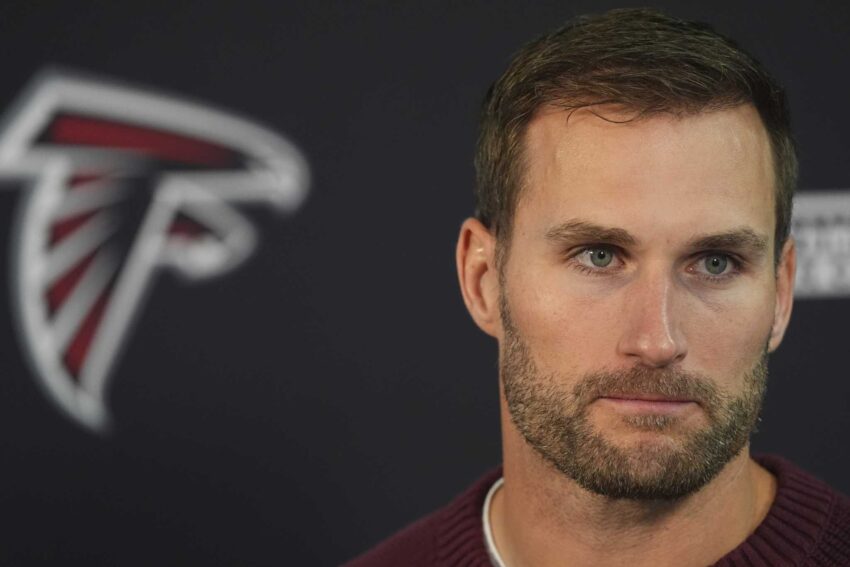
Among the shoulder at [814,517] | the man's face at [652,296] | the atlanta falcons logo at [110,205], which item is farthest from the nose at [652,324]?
the atlanta falcons logo at [110,205]

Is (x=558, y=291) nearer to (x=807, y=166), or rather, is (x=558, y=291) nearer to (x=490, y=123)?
(x=490, y=123)

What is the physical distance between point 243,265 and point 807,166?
1.19m

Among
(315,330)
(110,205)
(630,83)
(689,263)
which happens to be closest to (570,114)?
(630,83)

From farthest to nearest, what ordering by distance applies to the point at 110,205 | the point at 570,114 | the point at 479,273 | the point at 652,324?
the point at 110,205 → the point at 479,273 → the point at 570,114 → the point at 652,324

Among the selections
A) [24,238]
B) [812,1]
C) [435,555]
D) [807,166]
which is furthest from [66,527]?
[812,1]

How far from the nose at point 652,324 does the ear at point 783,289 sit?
0.21 meters

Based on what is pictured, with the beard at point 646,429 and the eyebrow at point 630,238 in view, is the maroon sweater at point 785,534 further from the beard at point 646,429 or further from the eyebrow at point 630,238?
the eyebrow at point 630,238

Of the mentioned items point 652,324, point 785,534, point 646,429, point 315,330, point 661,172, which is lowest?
point 315,330

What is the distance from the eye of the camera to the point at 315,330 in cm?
256

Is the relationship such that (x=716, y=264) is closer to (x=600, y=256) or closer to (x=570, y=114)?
(x=600, y=256)

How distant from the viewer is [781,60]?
2.57 m

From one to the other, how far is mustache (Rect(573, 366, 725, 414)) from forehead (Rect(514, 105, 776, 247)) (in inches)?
5.9

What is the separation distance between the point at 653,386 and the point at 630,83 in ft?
1.10

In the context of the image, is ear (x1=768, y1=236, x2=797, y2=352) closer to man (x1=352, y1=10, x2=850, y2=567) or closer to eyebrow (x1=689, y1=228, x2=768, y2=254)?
man (x1=352, y1=10, x2=850, y2=567)
